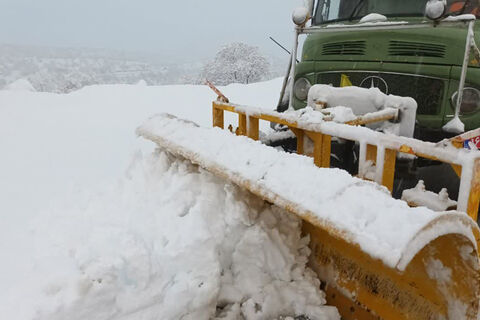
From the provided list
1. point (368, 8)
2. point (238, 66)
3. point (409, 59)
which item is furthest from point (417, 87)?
point (238, 66)

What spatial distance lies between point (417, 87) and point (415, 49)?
33 cm

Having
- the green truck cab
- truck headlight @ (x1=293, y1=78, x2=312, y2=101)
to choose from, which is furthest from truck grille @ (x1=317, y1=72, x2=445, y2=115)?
truck headlight @ (x1=293, y1=78, x2=312, y2=101)

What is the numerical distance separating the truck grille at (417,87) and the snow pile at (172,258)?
1.79 m

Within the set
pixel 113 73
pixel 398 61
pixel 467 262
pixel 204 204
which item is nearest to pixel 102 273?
pixel 204 204

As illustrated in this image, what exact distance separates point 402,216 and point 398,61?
8.19 feet

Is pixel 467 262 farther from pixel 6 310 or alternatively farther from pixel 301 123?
pixel 6 310

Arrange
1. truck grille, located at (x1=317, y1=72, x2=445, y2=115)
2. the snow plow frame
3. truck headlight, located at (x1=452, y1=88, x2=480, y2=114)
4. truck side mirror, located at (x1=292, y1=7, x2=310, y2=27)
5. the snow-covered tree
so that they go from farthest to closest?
1. the snow-covered tree
2. truck side mirror, located at (x1=292, y1=7, x2=310, y2=27)
3. truck grille, located at (x1=317, y1=72, x2=445, y2=115)
4. truck headlight, located at (x1=452, y1=88, x2=480, y2=114)
5. the snow plow frame

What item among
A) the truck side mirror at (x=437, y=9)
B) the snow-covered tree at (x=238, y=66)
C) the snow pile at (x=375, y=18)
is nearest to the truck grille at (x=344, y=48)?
the snow pile at (x=375, y=18)

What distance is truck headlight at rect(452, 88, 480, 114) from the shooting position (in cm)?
307

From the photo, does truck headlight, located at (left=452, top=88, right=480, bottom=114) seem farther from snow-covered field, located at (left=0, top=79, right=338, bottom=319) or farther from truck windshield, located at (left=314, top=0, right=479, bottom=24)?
snow-covered field, located at (left=0, top=79, right=338, bottom=319)

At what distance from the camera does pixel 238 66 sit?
139 ft

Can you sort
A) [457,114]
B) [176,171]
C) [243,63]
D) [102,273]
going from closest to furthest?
A: [102,273]
[176,171]
[457,114]
[243,63]

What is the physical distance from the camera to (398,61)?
11.5ft

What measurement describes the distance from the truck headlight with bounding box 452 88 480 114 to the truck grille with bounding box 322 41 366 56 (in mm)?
977
